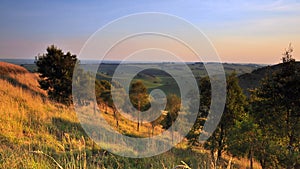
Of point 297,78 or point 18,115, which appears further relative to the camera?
point 297,78

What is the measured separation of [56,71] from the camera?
81.1ft

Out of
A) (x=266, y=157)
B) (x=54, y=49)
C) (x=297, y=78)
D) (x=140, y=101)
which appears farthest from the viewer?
(x=140, y=101)

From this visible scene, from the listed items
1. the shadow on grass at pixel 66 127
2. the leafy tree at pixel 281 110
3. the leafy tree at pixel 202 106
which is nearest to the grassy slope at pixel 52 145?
the shadow on grass at pixel 66 127

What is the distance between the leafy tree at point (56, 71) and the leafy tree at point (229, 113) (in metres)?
13.5

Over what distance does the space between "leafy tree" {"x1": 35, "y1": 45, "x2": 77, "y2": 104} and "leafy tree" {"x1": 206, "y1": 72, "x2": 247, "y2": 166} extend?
13.5 metres

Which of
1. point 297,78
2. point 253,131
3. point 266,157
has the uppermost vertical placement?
point 297,78

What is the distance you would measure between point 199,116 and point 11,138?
14.9 m

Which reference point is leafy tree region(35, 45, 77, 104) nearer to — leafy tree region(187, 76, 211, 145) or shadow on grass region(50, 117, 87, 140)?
leafy tree region(187, 76, 211, 145)

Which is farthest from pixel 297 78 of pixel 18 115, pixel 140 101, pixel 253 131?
pixel 140 101

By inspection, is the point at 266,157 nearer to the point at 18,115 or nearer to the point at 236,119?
the point at 236,119

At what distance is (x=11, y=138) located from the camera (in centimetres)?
721

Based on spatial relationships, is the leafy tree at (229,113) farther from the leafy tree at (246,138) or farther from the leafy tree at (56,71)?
the leafy tree at (56,71)

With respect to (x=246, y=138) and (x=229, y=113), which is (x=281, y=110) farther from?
(x=229, y=113)

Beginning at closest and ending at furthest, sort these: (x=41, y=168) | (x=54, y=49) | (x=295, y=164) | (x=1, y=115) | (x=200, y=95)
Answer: (x=41, y=168) < (x=1, y=115) < (x=295, y=164) < (x=200, y=95) < (x=54, y=49)
